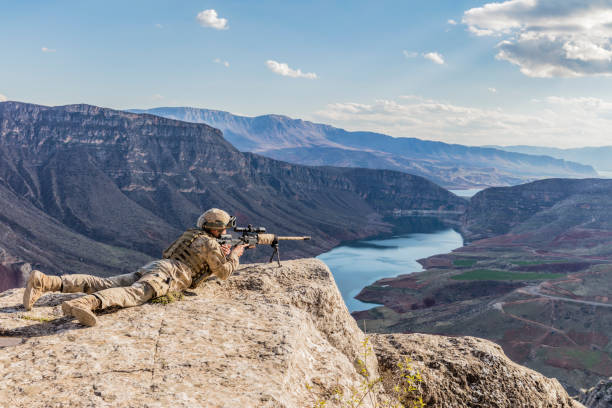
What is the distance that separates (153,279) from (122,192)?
12820 centimetres

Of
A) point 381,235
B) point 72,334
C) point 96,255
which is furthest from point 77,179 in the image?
point 72,334

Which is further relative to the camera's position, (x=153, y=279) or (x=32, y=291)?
(x=153, y=279)

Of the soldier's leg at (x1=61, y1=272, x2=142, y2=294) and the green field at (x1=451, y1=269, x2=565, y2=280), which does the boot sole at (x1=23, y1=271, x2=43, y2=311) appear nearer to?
the soldier's leg at (x1=61, y1=272, x2=142, y2=294)

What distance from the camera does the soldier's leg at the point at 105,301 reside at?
5.80 meters

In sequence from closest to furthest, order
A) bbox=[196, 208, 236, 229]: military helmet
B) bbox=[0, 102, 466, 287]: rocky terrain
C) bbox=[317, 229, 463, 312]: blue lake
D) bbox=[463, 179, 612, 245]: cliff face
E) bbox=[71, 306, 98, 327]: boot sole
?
bbox=[71, 306, 98, 327]: boot sole
bbox=[196, 208, 236, 229]: military helmet
bbox=[317, 229, 463, 312]: blue lake
bbox=[0, 102, 466, 287]: rocky terrain
bbox=[463, 179, 612, 245]: cliff face

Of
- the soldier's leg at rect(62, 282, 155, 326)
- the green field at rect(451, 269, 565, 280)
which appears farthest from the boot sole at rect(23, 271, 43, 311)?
the green field at rect(451, 269, 565, 280)

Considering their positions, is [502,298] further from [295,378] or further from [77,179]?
[77,179]

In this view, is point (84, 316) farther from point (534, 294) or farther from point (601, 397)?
point (534, 294)

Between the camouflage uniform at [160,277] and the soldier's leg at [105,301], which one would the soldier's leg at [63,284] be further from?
the soldier's leg at [105,301]

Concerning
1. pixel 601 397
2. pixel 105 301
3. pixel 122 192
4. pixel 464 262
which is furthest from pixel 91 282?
pixel 122 192

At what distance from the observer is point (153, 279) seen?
7266 millimetres

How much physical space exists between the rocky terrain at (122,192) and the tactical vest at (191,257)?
8049 cm

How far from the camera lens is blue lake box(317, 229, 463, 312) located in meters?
86.4

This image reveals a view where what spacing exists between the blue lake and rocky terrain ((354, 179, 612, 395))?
4281 millimetres
